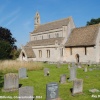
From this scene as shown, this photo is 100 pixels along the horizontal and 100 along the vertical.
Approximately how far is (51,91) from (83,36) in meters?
31.8

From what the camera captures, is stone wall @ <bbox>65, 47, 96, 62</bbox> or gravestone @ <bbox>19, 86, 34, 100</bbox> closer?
gravestone @ <bbox>19, 86, 34, 100</bbox>

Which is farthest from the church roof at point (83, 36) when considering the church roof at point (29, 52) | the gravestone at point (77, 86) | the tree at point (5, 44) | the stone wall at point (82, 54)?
the gravestone at point (77, 86)

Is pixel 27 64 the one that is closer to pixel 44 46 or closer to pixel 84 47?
pixel 84 47

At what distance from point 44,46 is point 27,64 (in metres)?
20.9

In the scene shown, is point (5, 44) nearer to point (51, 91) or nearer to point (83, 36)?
point (83, 36)

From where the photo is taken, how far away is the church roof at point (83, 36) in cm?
3859

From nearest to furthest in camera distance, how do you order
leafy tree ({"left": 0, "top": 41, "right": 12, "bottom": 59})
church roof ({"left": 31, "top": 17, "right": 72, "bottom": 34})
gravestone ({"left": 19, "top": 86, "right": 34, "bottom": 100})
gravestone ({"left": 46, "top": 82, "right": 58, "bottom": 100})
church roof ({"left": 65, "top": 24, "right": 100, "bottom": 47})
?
gravestone ({"left": 19, "top": 86, "right": 34, "bottom": 100}), gravestone ({"left": 46, "top": 82, "right": 58, "bottom": 100}), church roof ({"left": 65, "top": 24, "right": 100, "bottom": 47}), leafy tree ({"left": 0, "top": 41, "right": 12, "bottom": 59}), church roof ({"left": 31, "top": 17, "right": 72, "bottom": 34})

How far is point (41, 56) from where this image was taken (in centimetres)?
4919

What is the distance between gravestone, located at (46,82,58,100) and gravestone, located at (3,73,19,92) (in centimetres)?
365

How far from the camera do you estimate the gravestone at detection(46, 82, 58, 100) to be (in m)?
10.8

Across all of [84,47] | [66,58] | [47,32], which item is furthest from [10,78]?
[47,32]

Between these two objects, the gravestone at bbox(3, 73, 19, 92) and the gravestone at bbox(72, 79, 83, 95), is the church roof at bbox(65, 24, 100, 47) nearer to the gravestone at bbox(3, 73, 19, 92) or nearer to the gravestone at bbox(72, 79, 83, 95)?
the gravestone at bbox(72, 79, 83, 95)

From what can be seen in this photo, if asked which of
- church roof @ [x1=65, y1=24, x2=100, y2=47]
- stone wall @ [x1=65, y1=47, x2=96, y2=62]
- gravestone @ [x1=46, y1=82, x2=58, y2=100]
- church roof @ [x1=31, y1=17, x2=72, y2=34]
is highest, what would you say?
church roof @ [x1=31, y1=17, x2=72, y2=34]

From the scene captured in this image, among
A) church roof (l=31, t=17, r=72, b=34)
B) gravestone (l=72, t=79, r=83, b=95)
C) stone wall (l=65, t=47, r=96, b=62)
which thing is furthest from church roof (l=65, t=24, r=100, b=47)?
gravestone (l=72, t=79, r=83, b=95)
